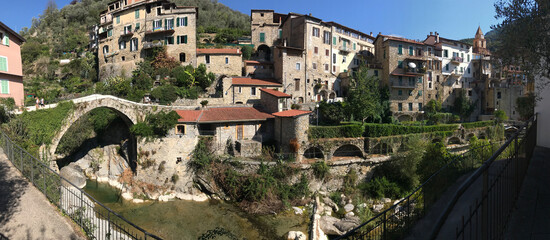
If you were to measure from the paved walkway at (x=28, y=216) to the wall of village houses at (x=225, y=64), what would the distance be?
97.4 ft

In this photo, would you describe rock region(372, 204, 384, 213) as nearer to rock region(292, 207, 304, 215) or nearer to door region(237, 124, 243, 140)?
rock region(292, 207, 304, 215)

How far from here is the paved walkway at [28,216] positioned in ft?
26.4

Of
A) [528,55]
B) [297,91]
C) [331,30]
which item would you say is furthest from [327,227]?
[331,30]

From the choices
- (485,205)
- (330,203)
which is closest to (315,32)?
(330,203)

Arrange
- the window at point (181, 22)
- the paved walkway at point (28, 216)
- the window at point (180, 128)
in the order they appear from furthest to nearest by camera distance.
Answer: the window at point (181, 22), the window at point (180, 128), the paved walkway at point (28, 216)

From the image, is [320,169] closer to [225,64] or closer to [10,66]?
[225,64]

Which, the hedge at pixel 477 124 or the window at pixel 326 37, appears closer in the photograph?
the hedge at pixel 477 124

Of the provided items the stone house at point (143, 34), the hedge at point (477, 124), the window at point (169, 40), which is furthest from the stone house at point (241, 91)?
the hedge at point (477, 124)

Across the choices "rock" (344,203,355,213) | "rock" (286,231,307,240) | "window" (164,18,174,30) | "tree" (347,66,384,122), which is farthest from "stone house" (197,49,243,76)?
"rock" (286,231,307,240)

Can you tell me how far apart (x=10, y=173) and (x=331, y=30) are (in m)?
39.2

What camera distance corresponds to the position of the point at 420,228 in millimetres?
6156

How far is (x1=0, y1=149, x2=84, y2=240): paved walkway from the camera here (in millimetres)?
8055

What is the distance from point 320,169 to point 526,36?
18.0 m

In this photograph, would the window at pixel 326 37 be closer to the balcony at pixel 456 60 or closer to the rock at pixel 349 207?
the balcony at pixel 456 60
